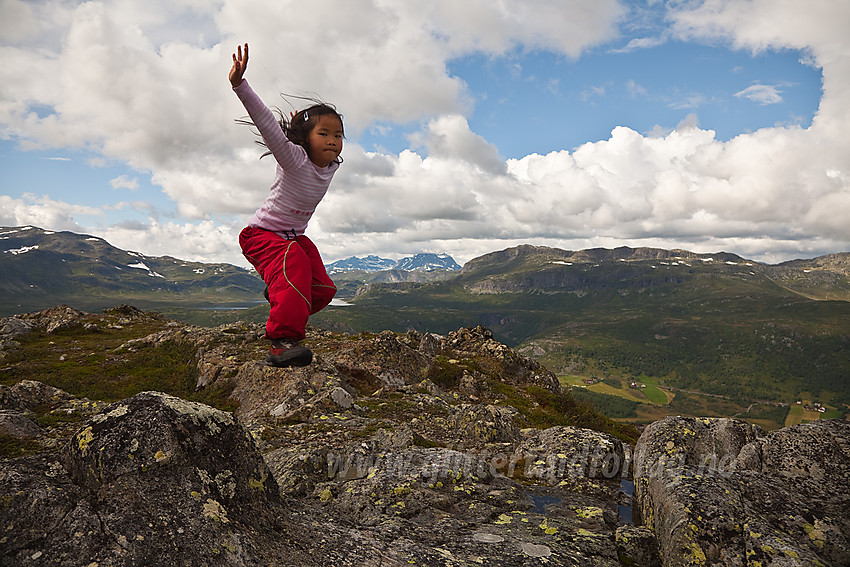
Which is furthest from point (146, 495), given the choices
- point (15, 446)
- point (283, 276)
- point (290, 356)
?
point (15, 446)

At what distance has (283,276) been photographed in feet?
20.3

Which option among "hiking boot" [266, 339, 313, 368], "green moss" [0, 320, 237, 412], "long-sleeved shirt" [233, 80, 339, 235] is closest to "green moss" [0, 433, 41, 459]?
"hiking boot" [266, 339, 313, 368]

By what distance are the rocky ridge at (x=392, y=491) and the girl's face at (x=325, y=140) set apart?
14.7ft

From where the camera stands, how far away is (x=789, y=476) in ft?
24.1

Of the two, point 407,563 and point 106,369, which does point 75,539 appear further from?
point 106,369

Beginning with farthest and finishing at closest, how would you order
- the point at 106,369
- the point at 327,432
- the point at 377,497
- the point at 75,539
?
the point at 106,369
the point at 327,432
the point at 377,497
the point at 75,539

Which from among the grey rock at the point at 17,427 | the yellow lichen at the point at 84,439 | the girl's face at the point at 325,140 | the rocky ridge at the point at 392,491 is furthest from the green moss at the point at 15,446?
the girl's face at the point at 325,140

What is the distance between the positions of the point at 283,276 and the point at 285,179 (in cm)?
149

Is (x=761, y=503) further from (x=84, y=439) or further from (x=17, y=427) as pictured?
(x=17, y=427)

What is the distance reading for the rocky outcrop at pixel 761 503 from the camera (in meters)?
5.91

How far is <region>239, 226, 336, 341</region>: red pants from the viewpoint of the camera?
6.11m

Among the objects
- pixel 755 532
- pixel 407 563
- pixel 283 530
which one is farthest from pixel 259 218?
pixel 755 532

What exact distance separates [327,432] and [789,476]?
1223cm

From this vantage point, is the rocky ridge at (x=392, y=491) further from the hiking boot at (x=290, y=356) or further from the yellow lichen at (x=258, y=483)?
the hiking boot at (x=290, y=356)
